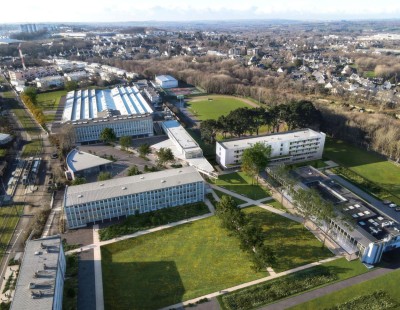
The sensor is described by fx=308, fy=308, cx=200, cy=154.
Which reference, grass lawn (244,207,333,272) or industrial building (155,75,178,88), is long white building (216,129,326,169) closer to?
grass lawn (244,207,333,272)

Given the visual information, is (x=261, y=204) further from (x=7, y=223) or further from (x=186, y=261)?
(x=7, y=223)

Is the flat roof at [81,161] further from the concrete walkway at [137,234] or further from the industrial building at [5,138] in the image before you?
the industrial building at [5,138]

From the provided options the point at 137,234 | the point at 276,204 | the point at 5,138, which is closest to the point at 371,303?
the point at 276,204

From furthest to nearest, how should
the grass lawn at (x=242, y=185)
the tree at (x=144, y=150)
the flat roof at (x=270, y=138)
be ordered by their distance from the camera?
the tree at (x=144, y=150), the flat roof at (x=270, y=138), the grass lawn at (x=242, y=185)

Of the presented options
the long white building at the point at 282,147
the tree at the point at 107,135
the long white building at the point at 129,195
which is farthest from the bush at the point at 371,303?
the tree at the point at 107,135

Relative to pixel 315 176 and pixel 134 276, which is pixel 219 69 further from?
pixel 134 276

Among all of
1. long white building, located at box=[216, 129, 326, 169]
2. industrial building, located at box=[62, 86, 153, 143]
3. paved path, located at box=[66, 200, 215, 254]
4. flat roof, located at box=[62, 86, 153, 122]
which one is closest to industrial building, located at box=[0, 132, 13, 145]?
industrial building, located at box=[62, 86, 153, 143]
